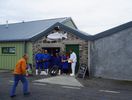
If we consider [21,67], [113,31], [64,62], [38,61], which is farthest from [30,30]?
[21,67]

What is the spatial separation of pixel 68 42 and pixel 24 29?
7091 mm

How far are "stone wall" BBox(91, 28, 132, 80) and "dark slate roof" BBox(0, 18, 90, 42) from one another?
4.74 ft

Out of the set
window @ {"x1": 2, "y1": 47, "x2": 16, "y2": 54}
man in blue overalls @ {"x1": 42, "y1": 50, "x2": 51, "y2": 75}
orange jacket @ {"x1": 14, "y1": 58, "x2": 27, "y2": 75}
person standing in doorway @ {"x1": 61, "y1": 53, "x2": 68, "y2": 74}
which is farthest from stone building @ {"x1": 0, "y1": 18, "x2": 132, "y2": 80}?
orange jacket @ {"x1": 14, "y1": 58, "x2": 27, "y2": 75}

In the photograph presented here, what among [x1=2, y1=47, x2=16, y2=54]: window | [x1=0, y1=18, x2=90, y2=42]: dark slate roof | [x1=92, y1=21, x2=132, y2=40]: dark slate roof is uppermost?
[x1=0, y1=18, x2=90, y2=42]: dark slate roof

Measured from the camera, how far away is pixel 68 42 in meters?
18.3

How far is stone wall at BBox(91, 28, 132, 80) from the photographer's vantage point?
15359 millimetres

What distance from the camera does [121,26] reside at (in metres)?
15.5

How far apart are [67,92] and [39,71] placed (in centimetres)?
780

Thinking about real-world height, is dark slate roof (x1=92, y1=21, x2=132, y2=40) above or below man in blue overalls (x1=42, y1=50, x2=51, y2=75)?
above

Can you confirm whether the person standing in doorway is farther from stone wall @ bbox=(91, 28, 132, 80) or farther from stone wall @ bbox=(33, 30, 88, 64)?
stone wall @ bbox=(91, 28, 132, 80)

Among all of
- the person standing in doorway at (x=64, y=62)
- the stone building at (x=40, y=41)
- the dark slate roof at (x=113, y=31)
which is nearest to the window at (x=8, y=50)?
the stone building at (x=40, y=41)

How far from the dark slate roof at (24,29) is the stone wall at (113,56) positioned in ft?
20.6

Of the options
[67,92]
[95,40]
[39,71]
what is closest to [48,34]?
[39,71]

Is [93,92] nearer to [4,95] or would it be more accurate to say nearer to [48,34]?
[4,95]
